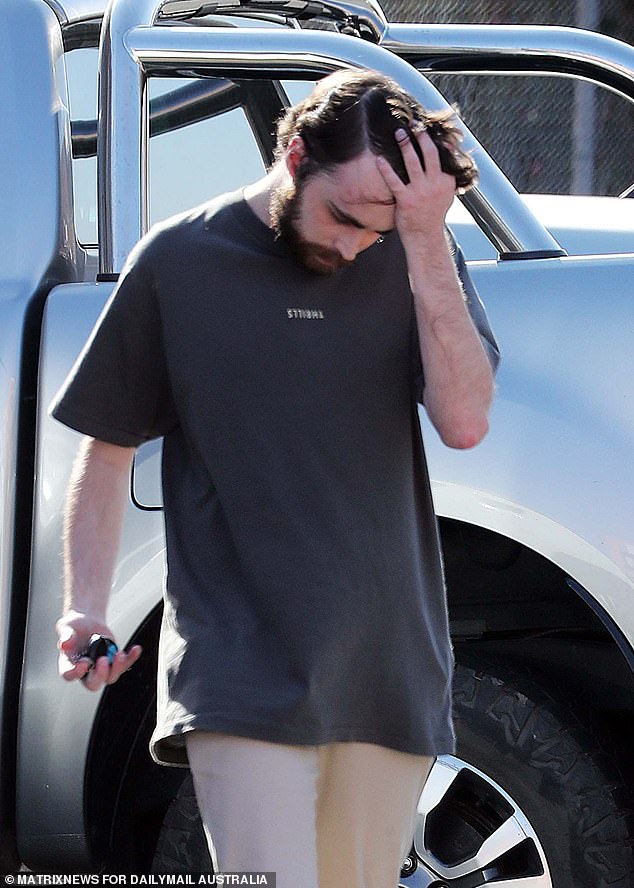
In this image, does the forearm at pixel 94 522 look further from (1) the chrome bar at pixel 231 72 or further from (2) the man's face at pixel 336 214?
(1) the chrome bar at pixel 231 72

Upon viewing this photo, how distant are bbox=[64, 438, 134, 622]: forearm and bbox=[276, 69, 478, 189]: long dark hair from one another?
0.57 metres

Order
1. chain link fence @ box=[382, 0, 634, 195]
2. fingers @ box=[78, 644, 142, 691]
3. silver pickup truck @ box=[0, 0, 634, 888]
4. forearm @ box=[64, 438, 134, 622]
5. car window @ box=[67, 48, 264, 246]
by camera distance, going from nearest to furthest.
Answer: fingers @ box=[78, 644, 142, 691] → forearm @ box=[64, 438, 134, 622] → silver pickup truck @ box=[0, 0, 634, 888] → car window @ box=[67, 48, 264, 246] → chain link fence @ box=[382, 0, 634, 195]

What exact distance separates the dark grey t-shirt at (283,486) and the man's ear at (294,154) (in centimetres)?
11

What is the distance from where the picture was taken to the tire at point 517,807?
8.84ft

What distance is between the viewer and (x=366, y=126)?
6.44 feet

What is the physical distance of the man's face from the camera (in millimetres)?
1961

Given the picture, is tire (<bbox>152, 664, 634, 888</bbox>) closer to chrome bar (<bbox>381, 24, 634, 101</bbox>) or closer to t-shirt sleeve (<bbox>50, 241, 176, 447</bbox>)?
t-shirt sleeve (<bbox>50, 241, 176, 447</bbox>)

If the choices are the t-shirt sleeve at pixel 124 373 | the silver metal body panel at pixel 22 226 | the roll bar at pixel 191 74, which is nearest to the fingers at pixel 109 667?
the t-shirt sleeve at pixel 124 373

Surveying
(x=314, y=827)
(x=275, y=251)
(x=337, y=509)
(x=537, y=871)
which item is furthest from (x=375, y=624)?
(x=537, y=871)

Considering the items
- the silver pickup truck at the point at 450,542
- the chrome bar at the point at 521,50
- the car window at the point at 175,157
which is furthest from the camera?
the car window at the point at 175,157

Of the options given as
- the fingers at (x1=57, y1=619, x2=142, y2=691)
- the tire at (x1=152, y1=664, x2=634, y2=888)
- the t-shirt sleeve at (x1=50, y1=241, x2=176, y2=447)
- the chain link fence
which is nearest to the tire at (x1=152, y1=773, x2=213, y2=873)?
the tire at (x1=152, y1=664, x2=634, y2=888)

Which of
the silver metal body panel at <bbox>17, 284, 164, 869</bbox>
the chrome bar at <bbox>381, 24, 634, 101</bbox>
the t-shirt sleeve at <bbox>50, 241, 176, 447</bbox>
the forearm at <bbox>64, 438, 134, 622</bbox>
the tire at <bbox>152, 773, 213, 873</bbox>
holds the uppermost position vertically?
the chrome bar at <bbox>381, 24, 634, 101</bbox>

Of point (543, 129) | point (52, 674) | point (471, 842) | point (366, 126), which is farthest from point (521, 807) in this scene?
point (543, 129)

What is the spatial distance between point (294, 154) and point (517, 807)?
4.55 feet
